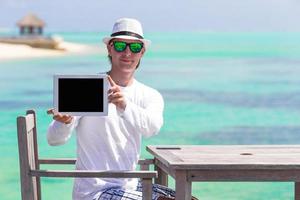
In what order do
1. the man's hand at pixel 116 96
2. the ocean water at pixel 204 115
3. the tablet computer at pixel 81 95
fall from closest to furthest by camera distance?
the tablet computer at pixel 81 95, the man's hand at pixel 116 96, the ocean water at pixel 204 115

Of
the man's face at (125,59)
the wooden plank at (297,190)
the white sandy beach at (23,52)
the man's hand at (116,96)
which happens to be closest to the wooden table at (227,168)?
the man's hand at (116,96)

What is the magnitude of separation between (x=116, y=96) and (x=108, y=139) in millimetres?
246

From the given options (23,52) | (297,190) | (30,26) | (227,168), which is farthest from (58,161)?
(30,26)

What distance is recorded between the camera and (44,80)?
25.6 meters

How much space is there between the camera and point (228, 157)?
343 centimetres

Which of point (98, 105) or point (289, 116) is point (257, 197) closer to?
point (98, 105)

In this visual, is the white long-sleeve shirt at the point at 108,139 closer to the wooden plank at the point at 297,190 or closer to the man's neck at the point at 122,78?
the man's neck at the point at 122,78

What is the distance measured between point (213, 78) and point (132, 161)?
24764 millimetres

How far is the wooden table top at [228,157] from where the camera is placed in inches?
125

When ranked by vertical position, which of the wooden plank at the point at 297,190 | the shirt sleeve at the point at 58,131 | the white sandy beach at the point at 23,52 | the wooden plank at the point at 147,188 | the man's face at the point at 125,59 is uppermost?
the white sandy beach at the point at 23,52

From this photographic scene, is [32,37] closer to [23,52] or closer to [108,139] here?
[23,52]

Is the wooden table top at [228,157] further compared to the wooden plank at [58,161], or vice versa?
the wooden plank at [58,161]

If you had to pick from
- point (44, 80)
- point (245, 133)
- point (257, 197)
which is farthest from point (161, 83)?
point (257, 197)

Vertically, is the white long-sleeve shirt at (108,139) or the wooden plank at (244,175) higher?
the white long-sleeve shirt at (108,139)
